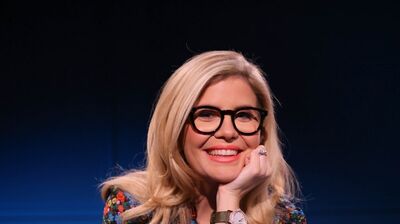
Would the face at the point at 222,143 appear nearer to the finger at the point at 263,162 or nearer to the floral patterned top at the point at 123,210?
the finger at the point at 263,162

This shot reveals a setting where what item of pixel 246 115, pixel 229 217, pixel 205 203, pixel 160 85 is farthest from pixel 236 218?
pixel 160 85

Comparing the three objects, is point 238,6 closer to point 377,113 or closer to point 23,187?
point 377,113

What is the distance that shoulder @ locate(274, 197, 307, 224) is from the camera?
1.53 metres

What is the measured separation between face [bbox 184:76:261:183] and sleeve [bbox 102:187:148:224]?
20cm

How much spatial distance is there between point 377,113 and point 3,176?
1.64 metres

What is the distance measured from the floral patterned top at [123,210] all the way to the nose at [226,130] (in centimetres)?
26

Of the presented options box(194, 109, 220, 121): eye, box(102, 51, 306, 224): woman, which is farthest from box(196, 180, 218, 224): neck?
box(194, 109, 220, 121): eye

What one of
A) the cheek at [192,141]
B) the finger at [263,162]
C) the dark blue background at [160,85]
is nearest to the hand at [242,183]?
the finger at [263,162]

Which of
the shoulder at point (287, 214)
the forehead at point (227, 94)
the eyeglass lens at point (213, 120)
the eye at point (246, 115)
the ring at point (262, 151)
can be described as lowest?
the shoulder at point (287, 214)

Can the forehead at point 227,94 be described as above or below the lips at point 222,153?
above

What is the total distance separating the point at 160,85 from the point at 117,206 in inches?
41.1

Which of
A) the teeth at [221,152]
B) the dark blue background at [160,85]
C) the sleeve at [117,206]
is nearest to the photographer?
the teeth at [221,152]

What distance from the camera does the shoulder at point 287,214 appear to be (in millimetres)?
1525

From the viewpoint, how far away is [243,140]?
4.43ft
